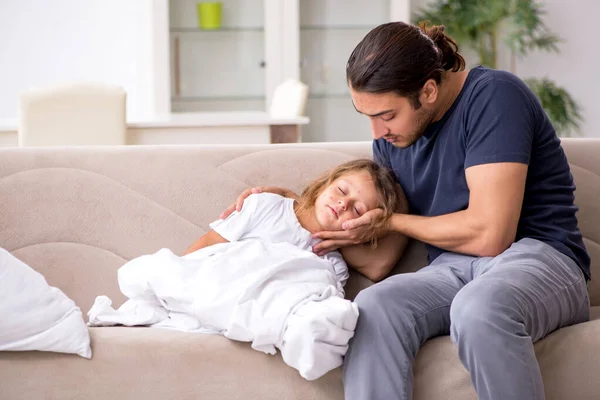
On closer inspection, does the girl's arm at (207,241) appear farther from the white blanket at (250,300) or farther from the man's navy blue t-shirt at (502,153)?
the man's navy blue t-shirt at (502,153)

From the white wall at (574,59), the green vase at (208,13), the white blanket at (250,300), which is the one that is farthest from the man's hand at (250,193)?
the white wall at (574,59)

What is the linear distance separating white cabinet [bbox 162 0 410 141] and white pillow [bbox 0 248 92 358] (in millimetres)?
3227

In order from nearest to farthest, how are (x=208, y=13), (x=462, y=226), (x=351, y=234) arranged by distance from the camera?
(x=462, y=226) → (x=351, y=234) → (x=208, y=13)

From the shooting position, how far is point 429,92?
5.57 feet

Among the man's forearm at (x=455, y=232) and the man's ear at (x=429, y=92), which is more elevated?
the man's ear at (x=429, y=92)

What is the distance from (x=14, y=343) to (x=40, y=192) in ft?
1.85

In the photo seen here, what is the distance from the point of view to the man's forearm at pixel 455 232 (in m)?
1.64

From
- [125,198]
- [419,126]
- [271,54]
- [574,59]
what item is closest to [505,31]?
[574,59]

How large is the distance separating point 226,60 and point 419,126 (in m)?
3.17

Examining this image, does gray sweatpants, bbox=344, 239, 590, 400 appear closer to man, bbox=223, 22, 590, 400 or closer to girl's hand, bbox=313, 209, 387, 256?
man, bbox=223, 22, 590, 400

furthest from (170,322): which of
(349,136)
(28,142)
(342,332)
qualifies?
(349,136)

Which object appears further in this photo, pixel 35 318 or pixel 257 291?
pixel 257 291

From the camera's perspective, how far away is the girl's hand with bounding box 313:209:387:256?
1.75 meters

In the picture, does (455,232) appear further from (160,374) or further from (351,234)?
(160,374)
